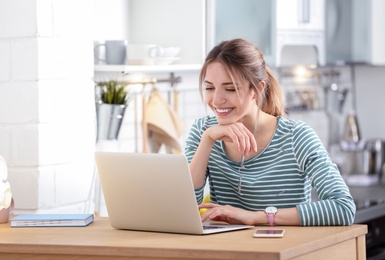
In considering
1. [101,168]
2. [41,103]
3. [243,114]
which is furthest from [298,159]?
[41,103]

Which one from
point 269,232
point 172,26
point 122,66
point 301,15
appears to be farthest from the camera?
point 301,15

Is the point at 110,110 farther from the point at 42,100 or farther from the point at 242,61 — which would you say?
the point at 242,61

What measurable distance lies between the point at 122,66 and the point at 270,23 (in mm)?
1165

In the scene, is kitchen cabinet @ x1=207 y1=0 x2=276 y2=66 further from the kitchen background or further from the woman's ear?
the woman's ear

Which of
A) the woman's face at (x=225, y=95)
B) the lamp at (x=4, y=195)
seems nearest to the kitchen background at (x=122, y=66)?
the lamp at (x=4, y=195)

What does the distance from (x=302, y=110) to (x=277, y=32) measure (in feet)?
3.91

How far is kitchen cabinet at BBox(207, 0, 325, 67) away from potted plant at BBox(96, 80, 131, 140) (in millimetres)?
486

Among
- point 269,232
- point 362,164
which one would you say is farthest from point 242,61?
point 362,164

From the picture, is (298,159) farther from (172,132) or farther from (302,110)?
(302,110)

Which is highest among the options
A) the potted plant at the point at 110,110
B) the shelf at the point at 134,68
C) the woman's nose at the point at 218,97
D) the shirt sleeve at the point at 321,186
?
the shelf at the point at 134,68

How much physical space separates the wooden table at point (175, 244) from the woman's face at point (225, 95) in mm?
459

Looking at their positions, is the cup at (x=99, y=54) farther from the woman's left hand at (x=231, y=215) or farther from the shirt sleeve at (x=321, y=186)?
the woman's left hand at (x=231, y=215)

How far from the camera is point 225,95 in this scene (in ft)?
10.0

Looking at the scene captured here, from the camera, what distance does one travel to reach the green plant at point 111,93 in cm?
384
